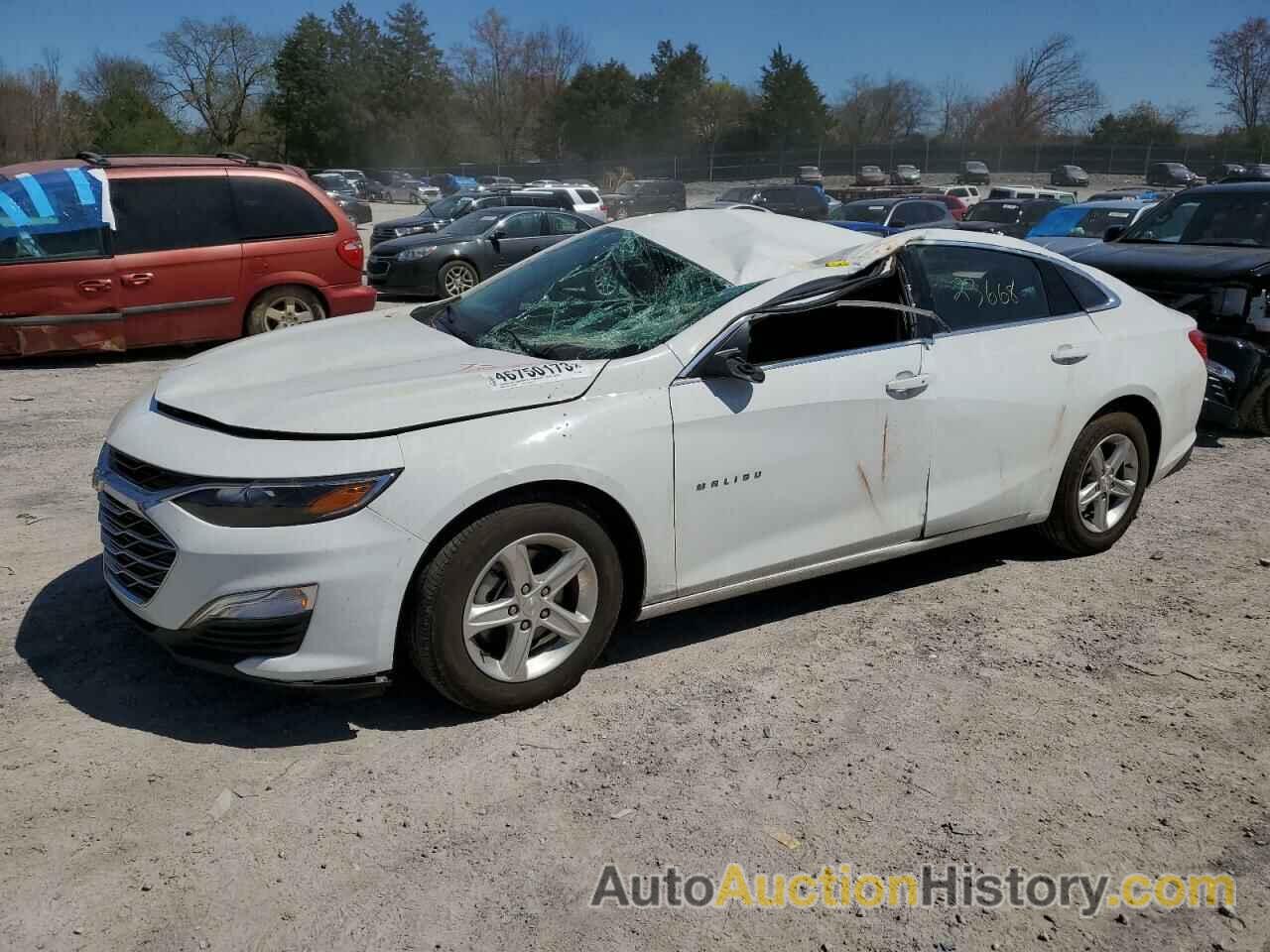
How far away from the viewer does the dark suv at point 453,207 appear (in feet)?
61.7

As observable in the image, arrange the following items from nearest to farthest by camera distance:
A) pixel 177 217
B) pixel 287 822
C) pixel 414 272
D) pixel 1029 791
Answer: pixel 287 822
pixel 1029 791
pixel 177 217
pixel 414 272

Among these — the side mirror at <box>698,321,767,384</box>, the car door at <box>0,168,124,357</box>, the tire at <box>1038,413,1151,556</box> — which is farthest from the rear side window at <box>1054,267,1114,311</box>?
the car door at <box>0,168,124,357</box>

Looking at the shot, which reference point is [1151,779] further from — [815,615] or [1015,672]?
[815,615]

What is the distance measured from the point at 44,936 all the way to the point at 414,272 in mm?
12555

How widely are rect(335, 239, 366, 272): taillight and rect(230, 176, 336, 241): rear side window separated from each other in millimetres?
167

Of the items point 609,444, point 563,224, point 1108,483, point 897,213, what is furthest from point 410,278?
point 609,444

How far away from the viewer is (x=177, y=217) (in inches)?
370

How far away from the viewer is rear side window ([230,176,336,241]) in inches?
382

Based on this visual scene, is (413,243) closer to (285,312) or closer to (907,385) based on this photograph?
(285,312)

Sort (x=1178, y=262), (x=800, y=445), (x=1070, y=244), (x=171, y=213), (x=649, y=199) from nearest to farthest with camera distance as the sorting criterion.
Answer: (x=800, y=445) → (x=1178, y=262) → (x=171, y=213) → (x=1070, y=244) → (x=649, y=199)

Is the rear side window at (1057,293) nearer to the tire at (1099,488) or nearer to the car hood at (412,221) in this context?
the tire at (1099,488)

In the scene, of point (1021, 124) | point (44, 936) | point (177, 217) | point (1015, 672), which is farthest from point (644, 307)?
point (1021, 124)

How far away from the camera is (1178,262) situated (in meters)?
7.61

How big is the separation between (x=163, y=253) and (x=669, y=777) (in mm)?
7875
